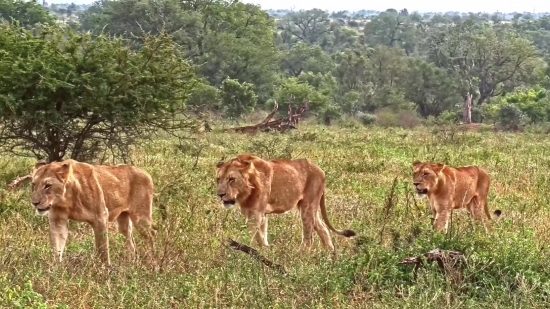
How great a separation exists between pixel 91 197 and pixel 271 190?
1955 mm

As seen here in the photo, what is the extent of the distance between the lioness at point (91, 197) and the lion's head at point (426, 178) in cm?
329

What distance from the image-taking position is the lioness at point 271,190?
24.2 ft

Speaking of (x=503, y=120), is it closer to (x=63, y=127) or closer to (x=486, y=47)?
(x=486, y=47)

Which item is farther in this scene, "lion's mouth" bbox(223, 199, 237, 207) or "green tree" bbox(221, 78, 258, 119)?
"green tree" bbox(221, 78, 258, 119)

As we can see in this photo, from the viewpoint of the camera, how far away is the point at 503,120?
113ft

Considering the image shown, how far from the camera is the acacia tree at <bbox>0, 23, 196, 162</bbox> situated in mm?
10453

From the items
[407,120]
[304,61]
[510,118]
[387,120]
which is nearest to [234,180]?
[510,118]

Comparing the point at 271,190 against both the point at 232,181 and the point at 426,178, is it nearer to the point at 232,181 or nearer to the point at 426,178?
the point at 232,181

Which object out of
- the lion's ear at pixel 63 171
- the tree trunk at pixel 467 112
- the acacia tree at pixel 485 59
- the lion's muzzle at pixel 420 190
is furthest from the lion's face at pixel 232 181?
the acacia tree at pixel 485 59

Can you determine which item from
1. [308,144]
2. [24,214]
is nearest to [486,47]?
[308,144]

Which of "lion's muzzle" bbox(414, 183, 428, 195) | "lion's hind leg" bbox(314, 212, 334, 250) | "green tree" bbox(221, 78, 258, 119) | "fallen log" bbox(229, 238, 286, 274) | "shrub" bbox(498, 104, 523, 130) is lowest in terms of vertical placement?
"shrub" bbox(498, 104, 523, 130)

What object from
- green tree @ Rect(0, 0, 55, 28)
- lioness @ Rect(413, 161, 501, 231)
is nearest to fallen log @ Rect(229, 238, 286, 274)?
lioness @ Rect(413, 161, 501, 231)

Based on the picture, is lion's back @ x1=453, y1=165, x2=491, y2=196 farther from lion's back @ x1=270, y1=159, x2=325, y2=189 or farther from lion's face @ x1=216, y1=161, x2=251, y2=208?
lion's face @ x1=216, y1=161, x2=251, y2=208

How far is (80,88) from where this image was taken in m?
10.8
